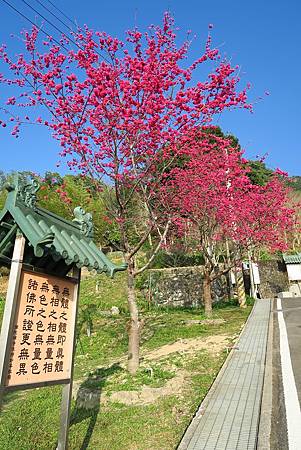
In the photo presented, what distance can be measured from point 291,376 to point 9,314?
19.7 ft

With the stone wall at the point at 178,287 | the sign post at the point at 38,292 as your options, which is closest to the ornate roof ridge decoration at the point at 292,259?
the stone wall at the point at 178,287

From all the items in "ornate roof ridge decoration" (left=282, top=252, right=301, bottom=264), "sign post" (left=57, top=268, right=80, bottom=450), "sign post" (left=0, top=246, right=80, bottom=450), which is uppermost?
"ornate roof ridge decoration" (left=282, top=252, right=301, bottom=264)

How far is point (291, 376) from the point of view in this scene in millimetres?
6871

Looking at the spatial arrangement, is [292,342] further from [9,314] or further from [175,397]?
[9,314]

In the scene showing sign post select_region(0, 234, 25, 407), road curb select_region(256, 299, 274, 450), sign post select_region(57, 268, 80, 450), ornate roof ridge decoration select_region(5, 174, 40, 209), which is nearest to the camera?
sign post select_region(0, 234, 25, 407)

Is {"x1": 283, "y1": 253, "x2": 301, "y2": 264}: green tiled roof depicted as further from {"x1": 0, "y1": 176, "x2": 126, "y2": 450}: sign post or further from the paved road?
{"x1": 0, "y1": 176, "x2": 126, "y2": 450}: sign post

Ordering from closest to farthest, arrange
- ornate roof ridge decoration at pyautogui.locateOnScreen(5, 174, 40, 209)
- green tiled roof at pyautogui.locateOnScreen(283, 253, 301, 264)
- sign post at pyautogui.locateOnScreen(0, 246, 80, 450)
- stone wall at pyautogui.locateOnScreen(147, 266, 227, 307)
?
sign post at pyautogui.locateOnScreen(0, 246, 80, 450) < ornate roof ridge decoration at pyautogui.locateOnScreen(5, 174, 40, 209) < stone wall at pyautogui.locateOnScreen(147, 266, 227, 307) < green tiled roof at pyautogui.locateOnScreen(283, 253, 301, 264)

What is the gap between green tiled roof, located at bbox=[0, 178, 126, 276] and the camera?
3.32 metres

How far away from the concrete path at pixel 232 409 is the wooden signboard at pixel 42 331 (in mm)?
1973

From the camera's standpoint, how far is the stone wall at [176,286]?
69.7ft

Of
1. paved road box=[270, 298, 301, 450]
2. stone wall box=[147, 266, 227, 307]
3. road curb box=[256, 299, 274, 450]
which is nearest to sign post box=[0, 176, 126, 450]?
road curb box=[256, 299, 274, 450]

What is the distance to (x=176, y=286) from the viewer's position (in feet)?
70.7

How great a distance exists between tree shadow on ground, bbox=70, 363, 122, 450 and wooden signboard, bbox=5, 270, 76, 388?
5.53 feet

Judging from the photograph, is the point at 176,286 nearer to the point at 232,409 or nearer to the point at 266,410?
the point at 232,409
